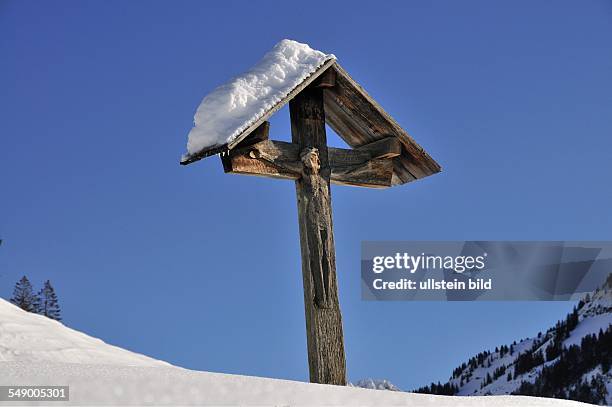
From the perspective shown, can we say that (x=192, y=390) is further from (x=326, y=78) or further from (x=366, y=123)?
(x=366, y=123)

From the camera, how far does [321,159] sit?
22.6ft

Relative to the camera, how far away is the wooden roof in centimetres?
694

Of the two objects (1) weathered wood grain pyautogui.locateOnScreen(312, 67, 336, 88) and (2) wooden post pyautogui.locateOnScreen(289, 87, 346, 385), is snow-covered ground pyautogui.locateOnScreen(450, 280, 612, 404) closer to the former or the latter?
(2) wooden post pyautogui.locateOnScreen(289, 87, 346, 385)

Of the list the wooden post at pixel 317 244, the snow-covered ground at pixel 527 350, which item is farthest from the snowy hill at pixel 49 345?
the snow-covered ground at pixel 527 350

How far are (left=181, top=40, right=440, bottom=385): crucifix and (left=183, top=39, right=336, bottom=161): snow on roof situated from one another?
24 mm

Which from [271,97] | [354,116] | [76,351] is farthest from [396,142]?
[76,351]

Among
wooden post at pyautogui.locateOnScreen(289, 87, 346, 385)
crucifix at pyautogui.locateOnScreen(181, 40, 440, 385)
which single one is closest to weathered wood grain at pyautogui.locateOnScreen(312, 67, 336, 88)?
crucifix at pyautogui.locateOnScreen(181, 40, 440, 385)

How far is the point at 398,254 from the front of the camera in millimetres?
9977

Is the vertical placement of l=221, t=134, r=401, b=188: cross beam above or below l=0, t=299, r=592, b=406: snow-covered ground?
above

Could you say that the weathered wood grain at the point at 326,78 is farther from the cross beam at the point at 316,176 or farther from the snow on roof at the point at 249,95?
the snow on roof at the point at 249,95

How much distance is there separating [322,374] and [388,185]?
7.02 feet

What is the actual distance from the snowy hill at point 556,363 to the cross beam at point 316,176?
9161 mm

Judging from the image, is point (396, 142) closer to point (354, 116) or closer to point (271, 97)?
point (354, 116)

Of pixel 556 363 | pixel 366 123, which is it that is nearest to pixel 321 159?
pixel 366 123
